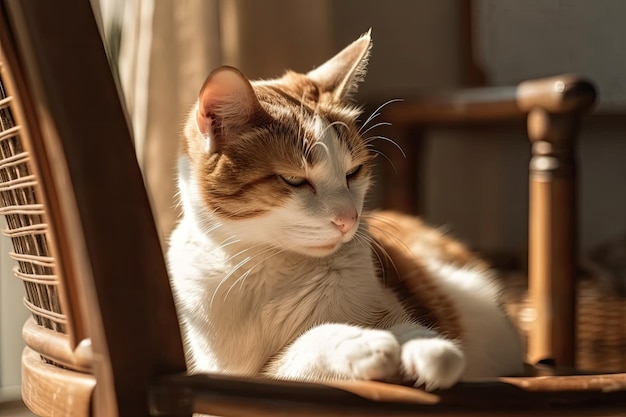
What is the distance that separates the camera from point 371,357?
2.05ft

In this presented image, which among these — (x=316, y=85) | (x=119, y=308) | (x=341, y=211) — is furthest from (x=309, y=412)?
(x=316, y=85)

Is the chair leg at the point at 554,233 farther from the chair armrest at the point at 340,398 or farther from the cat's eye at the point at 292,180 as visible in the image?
the chair armrest at the point at 340,398

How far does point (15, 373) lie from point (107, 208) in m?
1.27

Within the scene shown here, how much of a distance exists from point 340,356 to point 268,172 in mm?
247

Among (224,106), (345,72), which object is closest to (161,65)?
(345,72)

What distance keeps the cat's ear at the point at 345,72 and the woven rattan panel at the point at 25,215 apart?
412mm

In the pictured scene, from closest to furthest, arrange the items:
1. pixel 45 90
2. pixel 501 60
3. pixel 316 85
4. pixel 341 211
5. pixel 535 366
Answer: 1. pixel 45 90
2. pixel 341 211
3. pixel 316 85
4. pixel 535 366
5. pixel 501 60

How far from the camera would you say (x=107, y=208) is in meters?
0.55

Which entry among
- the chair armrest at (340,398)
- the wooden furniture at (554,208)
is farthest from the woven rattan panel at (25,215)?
the wooden furniture at (554,208)

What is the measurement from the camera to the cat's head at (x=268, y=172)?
80 cm

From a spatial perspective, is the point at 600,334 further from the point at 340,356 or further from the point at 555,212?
the point at 340,356

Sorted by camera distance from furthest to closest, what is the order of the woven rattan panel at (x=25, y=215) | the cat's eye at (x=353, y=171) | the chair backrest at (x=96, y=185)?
the cat's eye at (x=353, y=171)
the woven rattan panel at (x=25, y=215)
the chair backrest at (x=96, y=185)

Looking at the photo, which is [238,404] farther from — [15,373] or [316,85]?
[15,373]

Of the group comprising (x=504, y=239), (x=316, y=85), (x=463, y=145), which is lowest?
(x=504, y=239)
